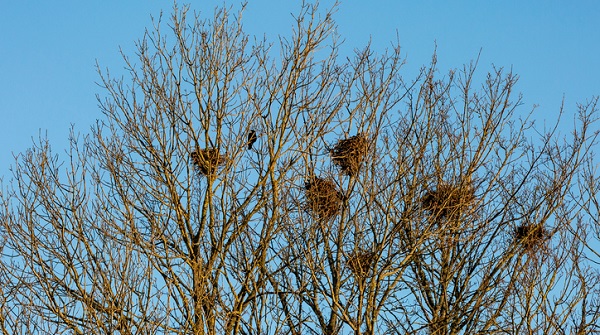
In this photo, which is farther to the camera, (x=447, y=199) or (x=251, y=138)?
(x=447, y=199)

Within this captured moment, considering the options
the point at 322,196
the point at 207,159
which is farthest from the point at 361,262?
the point at 207,159

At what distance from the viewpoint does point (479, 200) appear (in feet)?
37.9

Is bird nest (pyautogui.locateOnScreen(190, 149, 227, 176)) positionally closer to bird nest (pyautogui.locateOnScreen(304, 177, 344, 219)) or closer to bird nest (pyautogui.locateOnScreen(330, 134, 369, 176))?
bird nest (pyautogui.locateOnScreen(304, 177, 344, 219))

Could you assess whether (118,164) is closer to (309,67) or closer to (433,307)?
(309,67)

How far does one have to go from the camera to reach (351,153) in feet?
35.4

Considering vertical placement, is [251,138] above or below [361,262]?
above

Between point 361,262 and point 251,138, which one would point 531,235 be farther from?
point 251,138

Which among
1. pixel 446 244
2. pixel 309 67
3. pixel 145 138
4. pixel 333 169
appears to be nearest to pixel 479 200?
pixel 446 244

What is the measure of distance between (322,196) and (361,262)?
716mm

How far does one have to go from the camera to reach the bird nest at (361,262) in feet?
33.1

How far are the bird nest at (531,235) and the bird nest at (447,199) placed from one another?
711 millimetres

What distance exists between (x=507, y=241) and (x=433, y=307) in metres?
1.07

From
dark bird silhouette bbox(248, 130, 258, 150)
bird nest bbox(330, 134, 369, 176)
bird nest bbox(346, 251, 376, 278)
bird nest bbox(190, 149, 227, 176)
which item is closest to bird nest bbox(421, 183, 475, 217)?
bird nest bbox(330, 134, 369, 176)

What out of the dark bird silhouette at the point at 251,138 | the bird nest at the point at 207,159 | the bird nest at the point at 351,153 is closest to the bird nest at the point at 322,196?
the bird nest at the point at 351,153
